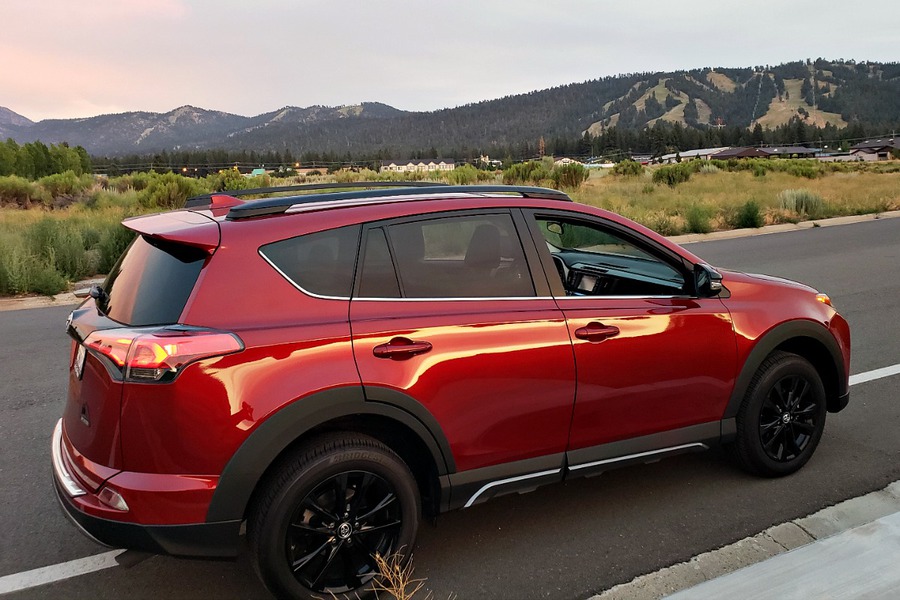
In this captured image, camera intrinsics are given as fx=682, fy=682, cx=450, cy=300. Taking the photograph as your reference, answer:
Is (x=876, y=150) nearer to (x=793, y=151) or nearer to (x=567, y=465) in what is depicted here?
(x=793, y=151)

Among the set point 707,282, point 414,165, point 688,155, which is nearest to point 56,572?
point 707,282

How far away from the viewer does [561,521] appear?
3674 millimetres

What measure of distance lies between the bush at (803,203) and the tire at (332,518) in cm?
2135

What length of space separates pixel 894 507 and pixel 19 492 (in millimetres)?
4934

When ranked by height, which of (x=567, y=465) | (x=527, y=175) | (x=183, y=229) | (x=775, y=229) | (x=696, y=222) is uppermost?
(x=183, y=229)

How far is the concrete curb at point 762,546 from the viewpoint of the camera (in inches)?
119

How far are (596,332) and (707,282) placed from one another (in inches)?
31.1

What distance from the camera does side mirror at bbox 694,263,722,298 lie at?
12.1 feet

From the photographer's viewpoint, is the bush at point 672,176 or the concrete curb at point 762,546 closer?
the concrete curb at point 762,546

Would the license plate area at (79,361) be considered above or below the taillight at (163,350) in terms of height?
below

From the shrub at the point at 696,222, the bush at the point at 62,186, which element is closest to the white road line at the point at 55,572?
the shrub at the point at 696,222

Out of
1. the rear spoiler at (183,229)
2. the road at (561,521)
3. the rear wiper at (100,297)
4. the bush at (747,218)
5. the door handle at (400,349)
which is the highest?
the rear spoiler at (183,229)

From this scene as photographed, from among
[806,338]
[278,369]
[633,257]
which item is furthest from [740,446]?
[278,369]

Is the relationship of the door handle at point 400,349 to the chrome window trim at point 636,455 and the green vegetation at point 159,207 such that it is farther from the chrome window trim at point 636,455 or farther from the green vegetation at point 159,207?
the green vegetation at point 159,207
